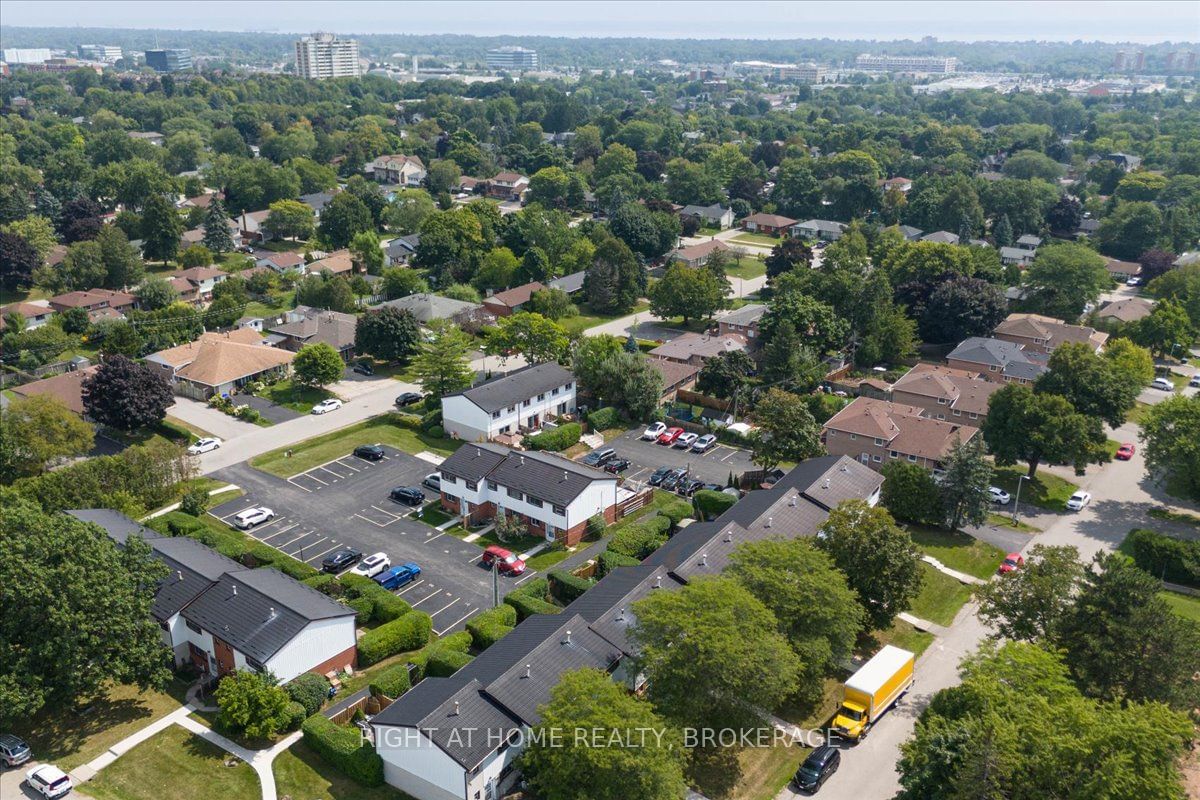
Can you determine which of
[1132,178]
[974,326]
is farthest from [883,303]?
[1132,178]

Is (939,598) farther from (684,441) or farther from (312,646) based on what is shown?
(312,646)

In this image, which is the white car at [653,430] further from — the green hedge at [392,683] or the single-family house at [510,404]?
the green hedge at [392,683]

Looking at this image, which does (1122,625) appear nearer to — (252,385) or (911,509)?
(911,509)

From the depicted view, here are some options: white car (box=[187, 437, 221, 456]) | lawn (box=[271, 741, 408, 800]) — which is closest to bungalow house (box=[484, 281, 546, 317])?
white car (box=[187, 437, 221, 456])

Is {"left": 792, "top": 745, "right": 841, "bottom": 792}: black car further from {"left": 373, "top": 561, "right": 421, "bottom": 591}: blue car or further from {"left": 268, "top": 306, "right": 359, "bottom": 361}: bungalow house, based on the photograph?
{"left": 268, "top": 306, "right": 359, "bottom": 361}: bungalow house

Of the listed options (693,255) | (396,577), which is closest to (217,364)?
(396,577)

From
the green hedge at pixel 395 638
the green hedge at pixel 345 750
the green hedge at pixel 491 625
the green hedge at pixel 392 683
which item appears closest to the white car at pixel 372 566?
the green hedge at pixel 395 638
